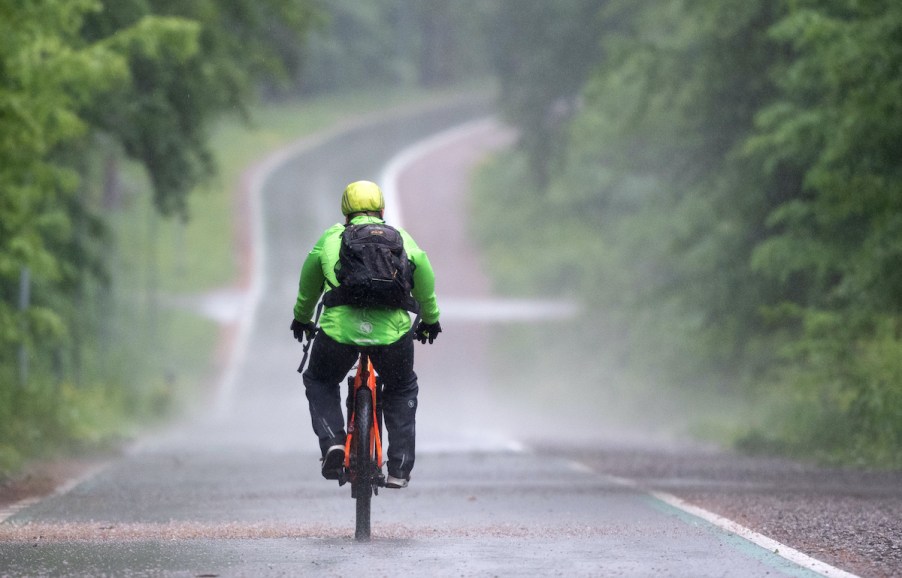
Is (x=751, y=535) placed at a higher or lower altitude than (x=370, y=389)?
lower

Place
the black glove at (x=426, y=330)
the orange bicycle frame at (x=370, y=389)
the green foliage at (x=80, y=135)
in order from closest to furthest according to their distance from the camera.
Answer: the orange bicycle frame at (x=370, y=389)
the black glove at (x=426, y=330)
the green foliage at (x=80, y=135)

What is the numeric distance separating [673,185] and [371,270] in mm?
21685

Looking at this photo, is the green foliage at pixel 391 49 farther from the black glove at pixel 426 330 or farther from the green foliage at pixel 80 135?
the black glove at pixel 426 330

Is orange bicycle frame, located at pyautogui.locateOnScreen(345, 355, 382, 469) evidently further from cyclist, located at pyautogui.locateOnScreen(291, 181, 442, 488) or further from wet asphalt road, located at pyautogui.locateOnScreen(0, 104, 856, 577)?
wet asphalt road, located at pyautogui.locateOnScreen(0, 104, 856, 577)

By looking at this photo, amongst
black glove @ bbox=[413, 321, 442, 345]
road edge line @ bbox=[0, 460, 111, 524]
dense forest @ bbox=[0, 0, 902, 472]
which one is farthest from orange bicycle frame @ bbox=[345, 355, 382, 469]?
dense forest @ bbox=[0, 0, 902, 472]

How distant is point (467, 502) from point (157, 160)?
1324cm

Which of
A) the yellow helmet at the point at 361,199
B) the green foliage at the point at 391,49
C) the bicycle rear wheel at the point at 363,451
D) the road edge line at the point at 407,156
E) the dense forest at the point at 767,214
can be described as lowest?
the bicycle rear wheel at the point at 363,451

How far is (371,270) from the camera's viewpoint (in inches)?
387

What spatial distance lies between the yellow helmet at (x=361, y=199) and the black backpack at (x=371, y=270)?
202 millimetres

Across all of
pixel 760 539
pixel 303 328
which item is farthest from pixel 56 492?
pixel 760 539

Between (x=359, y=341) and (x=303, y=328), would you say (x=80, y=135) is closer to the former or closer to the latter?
(x=303, y=328)

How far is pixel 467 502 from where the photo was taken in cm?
1297

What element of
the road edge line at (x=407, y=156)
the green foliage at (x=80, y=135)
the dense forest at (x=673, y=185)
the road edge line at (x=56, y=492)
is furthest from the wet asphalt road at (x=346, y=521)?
the road edge line at (x=407, y=156)

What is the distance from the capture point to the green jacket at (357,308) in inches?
393
